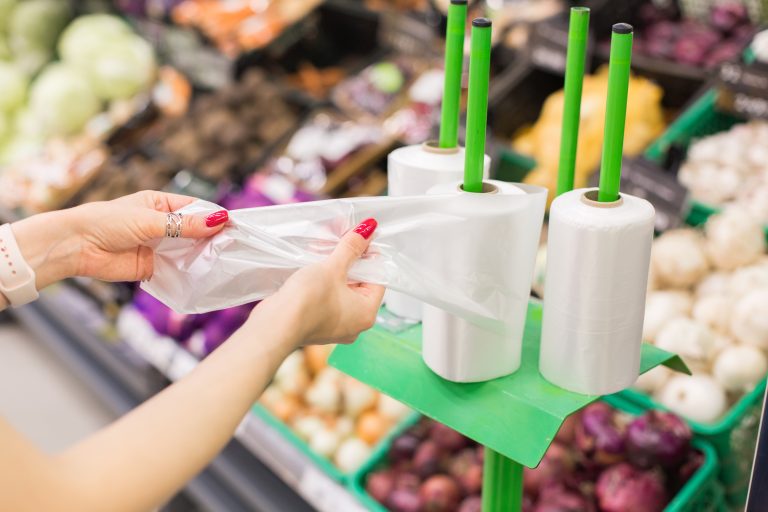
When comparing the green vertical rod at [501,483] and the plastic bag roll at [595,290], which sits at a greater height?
the plastic bag roll at [595,290]

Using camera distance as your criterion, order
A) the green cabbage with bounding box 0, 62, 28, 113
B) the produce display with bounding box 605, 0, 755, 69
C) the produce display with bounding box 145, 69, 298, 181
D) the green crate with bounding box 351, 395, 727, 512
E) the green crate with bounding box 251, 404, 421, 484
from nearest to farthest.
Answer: the green crate with bounding box 351, 395, 727, 512
the green crate with bounding box 251, 404, 421, 484
the produce display with bounding box 605, 0, 755, 69
the produce display with bounding box 145, 69, 298, 181
the green cabbage with bounding box 0, 62, 28, 113

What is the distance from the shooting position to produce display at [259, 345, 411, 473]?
2.02 meters

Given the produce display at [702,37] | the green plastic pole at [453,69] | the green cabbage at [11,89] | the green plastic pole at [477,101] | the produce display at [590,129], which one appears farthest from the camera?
the green cabbage at [11,89]

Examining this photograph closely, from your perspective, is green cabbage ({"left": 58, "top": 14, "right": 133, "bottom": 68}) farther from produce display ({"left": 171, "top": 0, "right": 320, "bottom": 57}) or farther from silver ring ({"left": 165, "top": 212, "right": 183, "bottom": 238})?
silver ring ({"left": 165, "top": 212, "right": 183, "bottom": 238})

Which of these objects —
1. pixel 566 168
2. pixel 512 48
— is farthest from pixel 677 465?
pixel 512 48

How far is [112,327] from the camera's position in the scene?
9.10ft

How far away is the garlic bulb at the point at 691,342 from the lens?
1.71 meters

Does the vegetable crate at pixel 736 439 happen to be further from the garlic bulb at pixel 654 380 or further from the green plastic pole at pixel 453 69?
the green plastic pole at pixel 453 69

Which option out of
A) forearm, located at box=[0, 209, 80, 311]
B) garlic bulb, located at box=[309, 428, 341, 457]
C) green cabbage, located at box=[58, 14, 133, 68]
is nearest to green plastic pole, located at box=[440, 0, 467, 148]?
forearm, located at box=[0, 209, 80, 311]

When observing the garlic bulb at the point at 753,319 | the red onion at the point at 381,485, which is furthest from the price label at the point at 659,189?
the red onion at the point at 381,485

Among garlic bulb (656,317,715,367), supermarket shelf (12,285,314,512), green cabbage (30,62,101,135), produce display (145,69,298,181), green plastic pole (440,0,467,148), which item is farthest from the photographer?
green cabbage (30,62,101,135)

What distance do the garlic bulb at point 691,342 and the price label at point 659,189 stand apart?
0.26 metres

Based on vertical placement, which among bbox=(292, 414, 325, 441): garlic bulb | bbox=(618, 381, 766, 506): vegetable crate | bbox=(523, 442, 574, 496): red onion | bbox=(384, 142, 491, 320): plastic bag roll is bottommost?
bbox=(292, 414, 325, 441): garlic bulb

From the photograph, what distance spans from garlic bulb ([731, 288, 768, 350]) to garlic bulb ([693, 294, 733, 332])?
0.15ft
